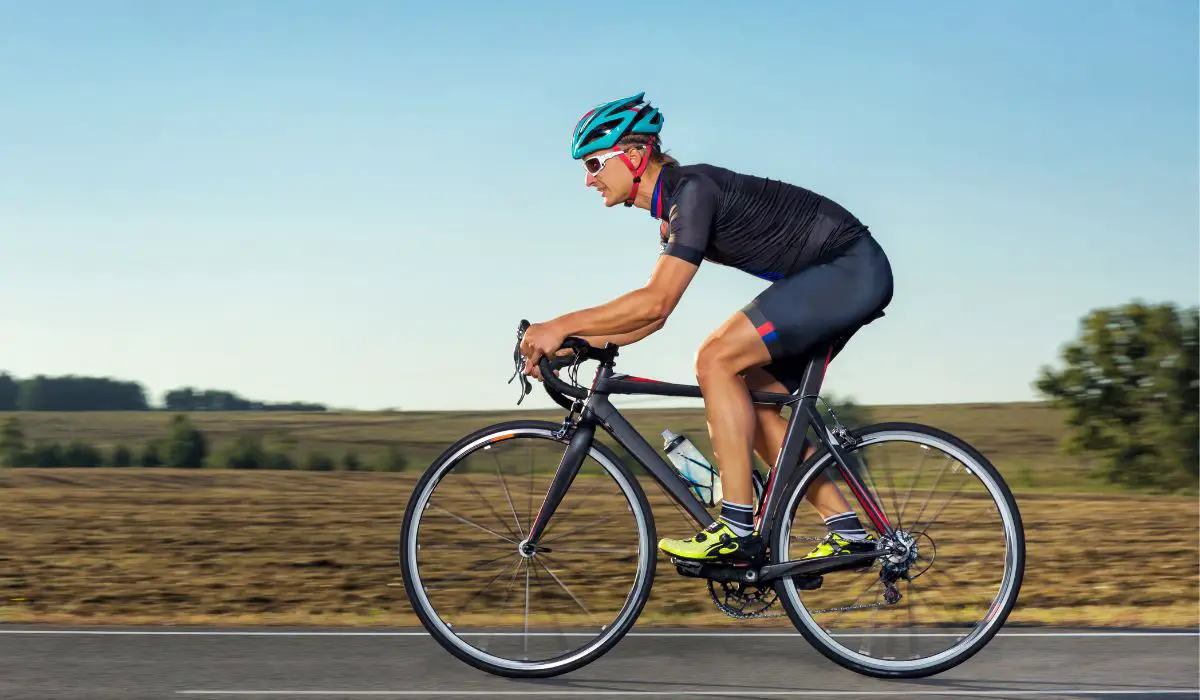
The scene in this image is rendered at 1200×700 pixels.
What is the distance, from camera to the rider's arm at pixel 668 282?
568 centimetres

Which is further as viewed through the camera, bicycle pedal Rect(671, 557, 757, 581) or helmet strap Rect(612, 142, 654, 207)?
helmet strap Rect(612, 142, 654, 207)

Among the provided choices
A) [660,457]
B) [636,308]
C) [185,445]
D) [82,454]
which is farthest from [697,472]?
[185,445]

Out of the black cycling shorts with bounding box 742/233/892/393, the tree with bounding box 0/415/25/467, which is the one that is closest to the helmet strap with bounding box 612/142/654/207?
the black cycling shorts with bounding box 742/233/892/393

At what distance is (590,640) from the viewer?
601cm

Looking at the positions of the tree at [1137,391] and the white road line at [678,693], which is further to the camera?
the tree at [1137,391]

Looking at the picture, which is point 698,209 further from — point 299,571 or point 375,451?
point 375,451

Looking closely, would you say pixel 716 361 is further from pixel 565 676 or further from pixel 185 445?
pixel 185 445

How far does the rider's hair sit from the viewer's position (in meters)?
5.91

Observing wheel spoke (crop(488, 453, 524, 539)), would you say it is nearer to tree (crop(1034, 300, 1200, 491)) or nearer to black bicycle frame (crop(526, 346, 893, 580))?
black bicycle frame (crop(526, 346, 893, 580))

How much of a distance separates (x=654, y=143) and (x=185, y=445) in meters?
41.2

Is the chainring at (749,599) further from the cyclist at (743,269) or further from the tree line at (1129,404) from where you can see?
the tree line at (1129,404)

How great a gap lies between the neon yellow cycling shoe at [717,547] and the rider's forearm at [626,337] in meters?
0.81

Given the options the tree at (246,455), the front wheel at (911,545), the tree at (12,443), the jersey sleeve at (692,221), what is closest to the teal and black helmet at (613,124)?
the jersey sleeve at (692,221)

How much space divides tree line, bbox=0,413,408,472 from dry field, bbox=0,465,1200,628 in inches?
509
